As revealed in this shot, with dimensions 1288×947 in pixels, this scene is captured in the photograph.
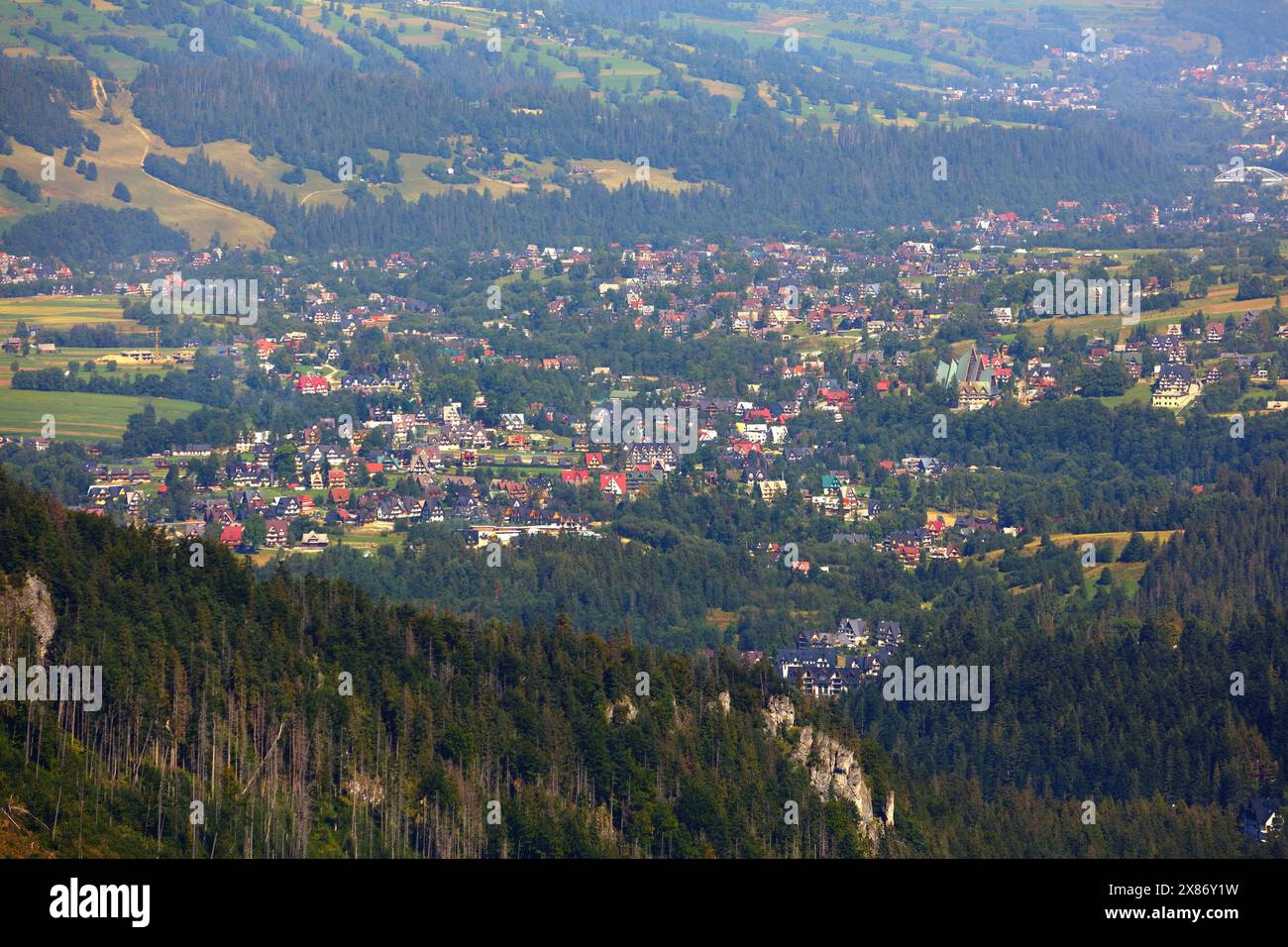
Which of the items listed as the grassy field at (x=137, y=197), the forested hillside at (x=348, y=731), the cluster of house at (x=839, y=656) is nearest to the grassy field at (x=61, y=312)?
the grassy field at (x=137, y=197)

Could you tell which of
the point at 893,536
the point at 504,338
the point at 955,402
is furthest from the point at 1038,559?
the point at 504,338

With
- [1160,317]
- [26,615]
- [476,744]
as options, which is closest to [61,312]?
[1160,317]

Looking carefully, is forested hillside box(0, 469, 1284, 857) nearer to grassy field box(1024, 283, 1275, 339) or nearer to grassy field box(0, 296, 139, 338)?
grassy field box(1024, 283, 1275, 339)

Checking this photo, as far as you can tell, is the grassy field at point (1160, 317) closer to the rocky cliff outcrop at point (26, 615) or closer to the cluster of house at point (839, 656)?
the cluster of house at point (839, 656)

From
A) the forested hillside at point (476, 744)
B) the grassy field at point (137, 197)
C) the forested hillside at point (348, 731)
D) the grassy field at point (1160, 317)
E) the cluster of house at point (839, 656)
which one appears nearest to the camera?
the forested hillside at point (348, 731)

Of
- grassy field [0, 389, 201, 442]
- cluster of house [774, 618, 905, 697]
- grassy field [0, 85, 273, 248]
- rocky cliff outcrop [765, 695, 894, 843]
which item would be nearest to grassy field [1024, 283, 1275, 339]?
grassy field [0, 389, 201, 442]

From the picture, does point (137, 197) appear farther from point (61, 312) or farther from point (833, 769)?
point (833, 769)
